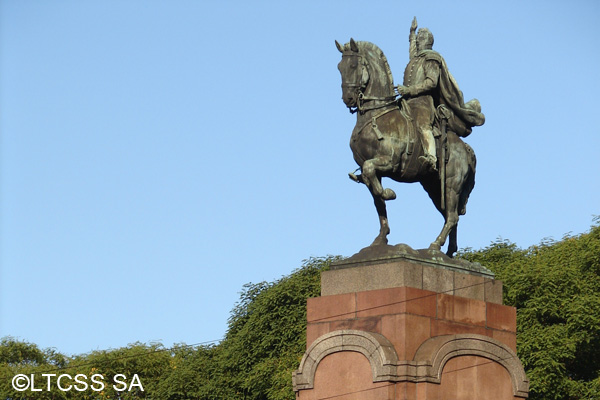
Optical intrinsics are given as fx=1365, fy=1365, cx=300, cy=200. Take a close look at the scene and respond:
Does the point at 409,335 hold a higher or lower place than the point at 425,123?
lower

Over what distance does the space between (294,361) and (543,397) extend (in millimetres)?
10728

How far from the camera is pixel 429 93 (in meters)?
26.0

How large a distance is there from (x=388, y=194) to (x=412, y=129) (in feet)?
4.27

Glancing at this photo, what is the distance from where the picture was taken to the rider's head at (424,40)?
26.6 meters

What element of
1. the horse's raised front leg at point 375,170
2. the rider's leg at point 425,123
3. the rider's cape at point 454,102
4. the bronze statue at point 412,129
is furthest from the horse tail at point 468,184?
the horse's raised front leg at point 375,170

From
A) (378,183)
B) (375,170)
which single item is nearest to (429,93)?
(375,170)

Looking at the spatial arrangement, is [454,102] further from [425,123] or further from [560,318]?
[560,318]

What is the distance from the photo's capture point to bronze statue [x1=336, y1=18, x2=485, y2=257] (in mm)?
25219

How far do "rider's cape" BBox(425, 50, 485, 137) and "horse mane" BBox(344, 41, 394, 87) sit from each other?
88 centimetres

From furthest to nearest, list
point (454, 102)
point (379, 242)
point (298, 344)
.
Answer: point (298, 344)
point (454, 102)
point (379, 242)

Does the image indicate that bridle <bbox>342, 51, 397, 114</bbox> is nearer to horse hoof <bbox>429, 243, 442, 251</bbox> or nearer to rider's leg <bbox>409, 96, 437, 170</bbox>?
rider's leg <bbox>409, 96, 437, 170</bbox>

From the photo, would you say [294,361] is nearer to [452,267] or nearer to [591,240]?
[591,240]

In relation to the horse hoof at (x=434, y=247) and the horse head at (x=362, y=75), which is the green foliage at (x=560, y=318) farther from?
the horse head at (x=362, y=75)

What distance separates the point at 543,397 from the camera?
145 ft
